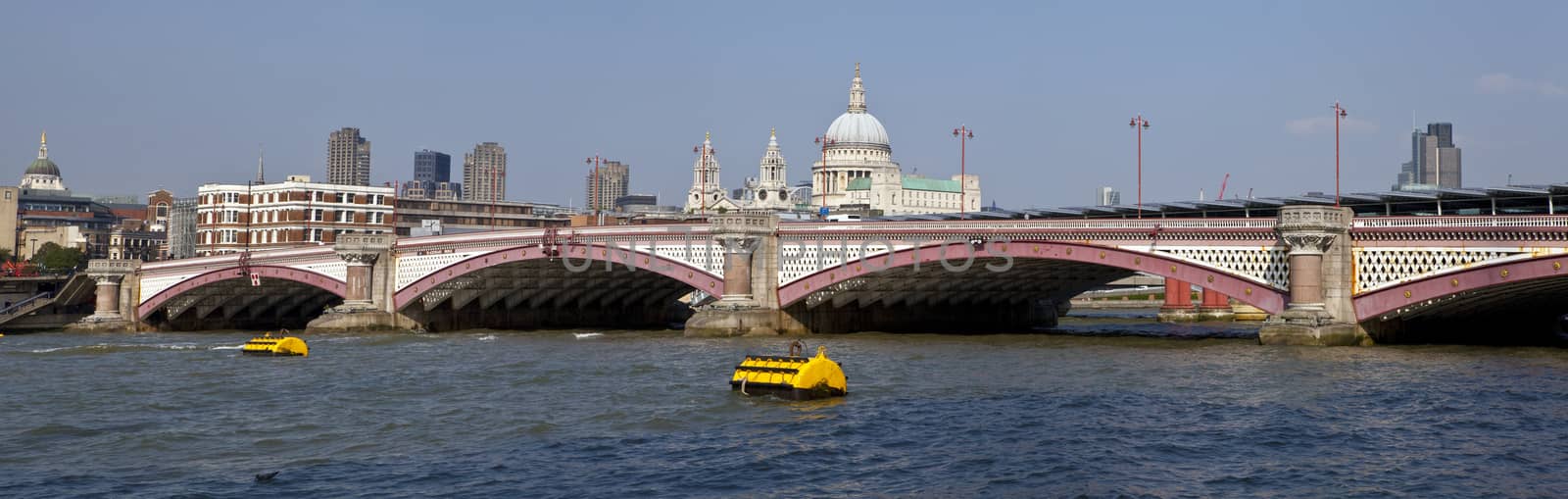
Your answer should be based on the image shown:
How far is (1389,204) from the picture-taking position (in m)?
78.0

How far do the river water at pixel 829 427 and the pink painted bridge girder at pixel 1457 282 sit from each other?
72.8 inches

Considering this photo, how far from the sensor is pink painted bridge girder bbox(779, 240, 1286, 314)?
59469 mm

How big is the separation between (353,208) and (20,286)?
36332 millimetres

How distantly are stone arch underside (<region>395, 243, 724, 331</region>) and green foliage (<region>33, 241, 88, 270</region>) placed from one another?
8781 centimetres

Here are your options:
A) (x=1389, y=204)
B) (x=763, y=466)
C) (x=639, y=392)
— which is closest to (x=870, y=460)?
(x=763, y=466)

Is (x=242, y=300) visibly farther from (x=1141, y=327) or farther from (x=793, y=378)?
(x=793, y=378)

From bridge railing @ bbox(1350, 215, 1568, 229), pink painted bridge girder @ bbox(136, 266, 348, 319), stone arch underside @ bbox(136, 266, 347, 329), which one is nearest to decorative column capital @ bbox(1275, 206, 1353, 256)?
bridge railing @ bbox(1350, 215, 1568, 229)

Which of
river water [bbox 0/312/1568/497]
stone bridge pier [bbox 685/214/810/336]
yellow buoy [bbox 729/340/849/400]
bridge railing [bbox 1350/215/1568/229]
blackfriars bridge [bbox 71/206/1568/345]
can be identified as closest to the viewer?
river water [bbox 0/312/1568/497]

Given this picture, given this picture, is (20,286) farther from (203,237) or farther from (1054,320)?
(1054,320)

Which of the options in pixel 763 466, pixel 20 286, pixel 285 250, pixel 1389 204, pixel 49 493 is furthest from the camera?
pixel 20 286

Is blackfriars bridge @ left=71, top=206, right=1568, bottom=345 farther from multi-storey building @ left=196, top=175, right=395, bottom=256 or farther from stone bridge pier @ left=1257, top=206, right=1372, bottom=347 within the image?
multi-storey building @ left=196, top=175, right=395, bottom=256

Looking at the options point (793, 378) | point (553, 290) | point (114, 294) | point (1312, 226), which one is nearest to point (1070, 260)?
point (1312, 226)

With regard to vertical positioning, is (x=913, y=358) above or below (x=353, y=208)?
below

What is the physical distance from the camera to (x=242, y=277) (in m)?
100
